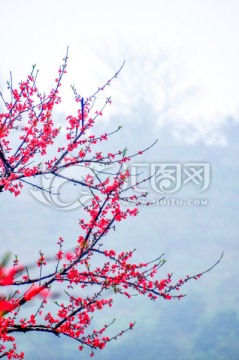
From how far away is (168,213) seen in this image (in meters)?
21.3

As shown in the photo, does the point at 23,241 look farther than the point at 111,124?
No

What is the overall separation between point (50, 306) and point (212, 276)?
24.8ft

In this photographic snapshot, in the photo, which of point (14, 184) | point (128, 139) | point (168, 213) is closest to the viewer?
point (14, 184)

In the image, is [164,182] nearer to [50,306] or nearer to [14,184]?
[50,306]

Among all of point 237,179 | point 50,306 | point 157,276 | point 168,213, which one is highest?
point 237,179

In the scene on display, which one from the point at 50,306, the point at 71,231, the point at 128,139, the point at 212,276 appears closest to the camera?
the point at 50,306

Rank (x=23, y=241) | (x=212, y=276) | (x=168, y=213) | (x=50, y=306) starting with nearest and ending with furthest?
(x=50, y=306)
(x=212, y=276)
(x=23, y=241)
(x=168, y=213)

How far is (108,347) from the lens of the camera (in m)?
12.9

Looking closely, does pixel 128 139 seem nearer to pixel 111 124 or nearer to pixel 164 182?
pixel 111 124

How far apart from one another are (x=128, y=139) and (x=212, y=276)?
37.1ft

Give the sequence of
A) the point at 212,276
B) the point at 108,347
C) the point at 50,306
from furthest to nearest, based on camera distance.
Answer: the point at 212,276 < the point at 50,306 < the point at 108,347

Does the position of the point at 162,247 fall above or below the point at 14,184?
above

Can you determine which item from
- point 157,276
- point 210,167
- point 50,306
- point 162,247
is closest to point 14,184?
point 50,306

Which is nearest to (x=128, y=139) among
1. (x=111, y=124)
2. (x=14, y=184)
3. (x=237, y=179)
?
(x=111, y=124)
